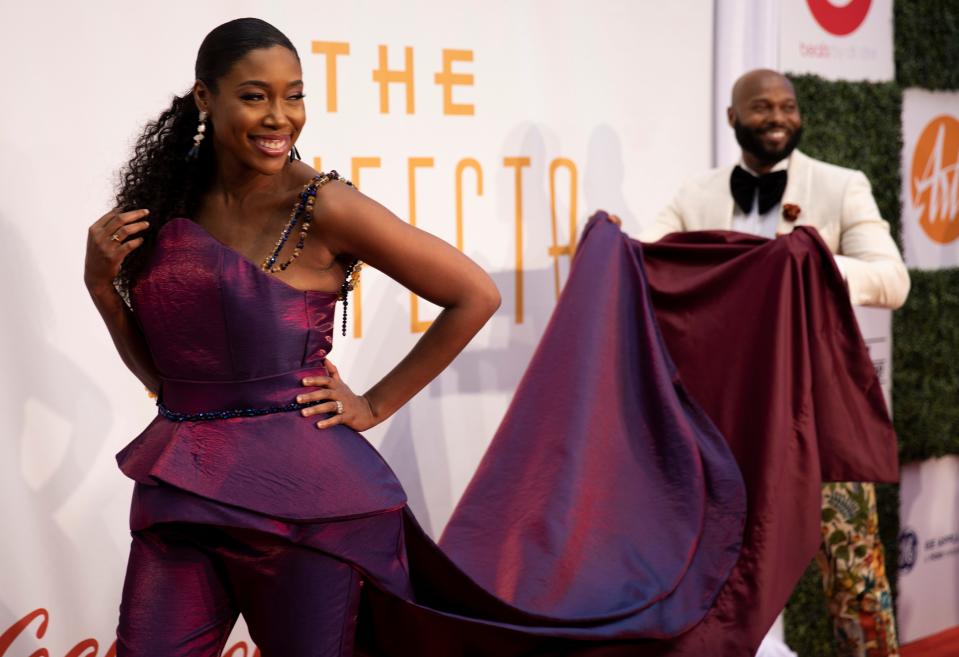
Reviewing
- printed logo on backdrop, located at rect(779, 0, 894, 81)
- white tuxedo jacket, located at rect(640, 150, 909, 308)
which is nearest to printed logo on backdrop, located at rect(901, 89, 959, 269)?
printed logo on backdrop, located at rect(779, 0, 894, 81)

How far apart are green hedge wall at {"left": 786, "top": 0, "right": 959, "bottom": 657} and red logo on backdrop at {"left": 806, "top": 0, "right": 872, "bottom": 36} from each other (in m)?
0.19

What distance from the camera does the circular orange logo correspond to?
468cm

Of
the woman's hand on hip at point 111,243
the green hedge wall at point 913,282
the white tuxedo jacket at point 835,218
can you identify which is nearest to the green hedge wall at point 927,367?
the green hedge wall at point 913,282

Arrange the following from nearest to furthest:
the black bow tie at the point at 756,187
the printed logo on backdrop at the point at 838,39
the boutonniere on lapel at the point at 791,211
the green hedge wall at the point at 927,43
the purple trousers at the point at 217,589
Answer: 1. the purple trousers at the point at 217,589
2. the boutonniere on lapel at the point at 791,211
3. the black bow tie at the point at 756,187
4. the printed logo on backdrop at the point at 838,39
5. the green hedge wall at the point at 927,43

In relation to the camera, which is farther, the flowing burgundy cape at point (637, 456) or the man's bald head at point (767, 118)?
the man's bald head at point (767, 118)

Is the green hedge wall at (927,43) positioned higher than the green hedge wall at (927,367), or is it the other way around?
the green hedge wall at (927,43)

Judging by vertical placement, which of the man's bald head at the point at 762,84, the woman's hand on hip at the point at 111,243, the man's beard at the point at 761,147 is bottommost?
the woman's hand on hip at the point at 111,243

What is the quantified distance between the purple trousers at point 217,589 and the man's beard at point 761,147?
7.16 ft

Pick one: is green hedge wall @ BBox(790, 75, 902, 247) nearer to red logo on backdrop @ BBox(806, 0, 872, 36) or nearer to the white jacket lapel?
red logo on backdrop @ BBox(806, 0, 872, 36)

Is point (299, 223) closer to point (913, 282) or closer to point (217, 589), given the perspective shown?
point (217, 589)

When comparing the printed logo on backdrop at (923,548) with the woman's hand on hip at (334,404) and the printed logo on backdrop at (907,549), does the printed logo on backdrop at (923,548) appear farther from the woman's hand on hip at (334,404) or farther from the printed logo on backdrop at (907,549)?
the woman's hand on hip at (334,404)

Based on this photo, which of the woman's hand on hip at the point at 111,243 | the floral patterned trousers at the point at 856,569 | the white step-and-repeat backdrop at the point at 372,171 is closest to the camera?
the woman's hand on hip at the point at 111,243

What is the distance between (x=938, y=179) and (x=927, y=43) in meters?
0.53

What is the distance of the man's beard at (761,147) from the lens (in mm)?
3518
